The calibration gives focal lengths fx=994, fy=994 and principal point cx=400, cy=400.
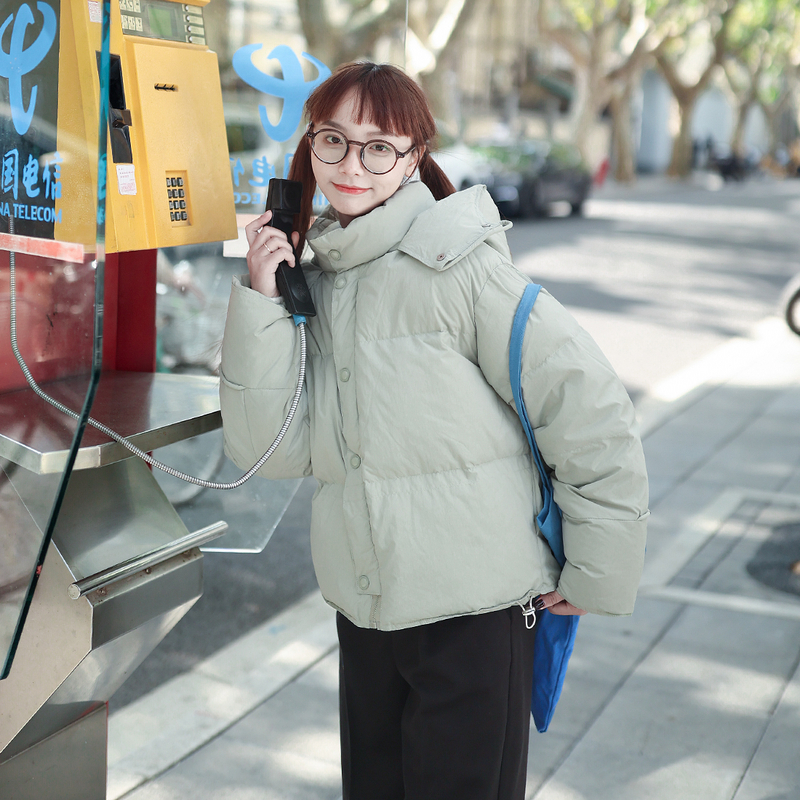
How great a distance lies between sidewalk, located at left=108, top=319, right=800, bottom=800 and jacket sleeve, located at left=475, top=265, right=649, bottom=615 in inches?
44.2

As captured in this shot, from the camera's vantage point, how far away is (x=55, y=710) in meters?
1.97

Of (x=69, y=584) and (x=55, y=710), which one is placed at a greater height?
(x=69, y=584)

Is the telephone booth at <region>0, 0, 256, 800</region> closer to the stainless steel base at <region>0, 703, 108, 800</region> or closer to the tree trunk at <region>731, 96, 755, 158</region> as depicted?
the stainless steel base at <region>0, 703, 108, 800</region>

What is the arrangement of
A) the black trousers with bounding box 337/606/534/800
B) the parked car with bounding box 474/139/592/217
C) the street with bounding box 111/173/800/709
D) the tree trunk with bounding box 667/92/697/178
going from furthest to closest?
the tree trunk with bounding box 667/92/697/178 < the parked car with bounding box 474/139/592/217 < the street with bounding box 111/173/800/709 < the black trousers with bounding box 337/606/534/800

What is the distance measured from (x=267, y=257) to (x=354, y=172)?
221 millimetres

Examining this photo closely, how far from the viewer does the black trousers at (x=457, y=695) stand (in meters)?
1.81

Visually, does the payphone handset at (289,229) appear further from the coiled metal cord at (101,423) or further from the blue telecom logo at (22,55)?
the blue telecom logo at (22,55)

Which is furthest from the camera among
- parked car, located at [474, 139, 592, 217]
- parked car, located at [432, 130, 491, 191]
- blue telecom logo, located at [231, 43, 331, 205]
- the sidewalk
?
parked car, located at [474, 139, 592, 217]

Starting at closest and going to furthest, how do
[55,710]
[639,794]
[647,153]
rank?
[55,710] < [639,794] < [647,153]

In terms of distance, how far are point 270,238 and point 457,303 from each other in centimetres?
37

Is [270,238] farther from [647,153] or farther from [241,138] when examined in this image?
[647,153]

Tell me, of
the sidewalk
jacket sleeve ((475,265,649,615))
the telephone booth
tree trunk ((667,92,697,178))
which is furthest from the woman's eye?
tree trunk ((667,92,697,178))

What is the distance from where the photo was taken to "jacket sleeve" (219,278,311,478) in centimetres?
177

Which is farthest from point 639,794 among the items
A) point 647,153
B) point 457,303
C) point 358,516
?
point 647,153
